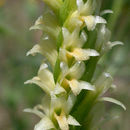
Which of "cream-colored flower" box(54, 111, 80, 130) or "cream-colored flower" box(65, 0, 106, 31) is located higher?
"cream-colored flower" box(65, 0, 106, 31)

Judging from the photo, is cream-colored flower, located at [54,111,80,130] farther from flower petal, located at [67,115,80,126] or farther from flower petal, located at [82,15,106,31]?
flower petal, located at [82,15,106,31]

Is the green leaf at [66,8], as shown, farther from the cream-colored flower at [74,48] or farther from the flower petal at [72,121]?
the flower petal at [72,121]

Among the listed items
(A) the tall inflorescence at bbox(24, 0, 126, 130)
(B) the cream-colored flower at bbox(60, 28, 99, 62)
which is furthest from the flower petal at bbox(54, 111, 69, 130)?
(B) the cream-colored flower at bbox(60, 28, 99, 62)

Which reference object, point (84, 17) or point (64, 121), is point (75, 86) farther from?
point (84, 17)

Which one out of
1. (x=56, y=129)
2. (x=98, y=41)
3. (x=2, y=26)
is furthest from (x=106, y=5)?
(x=56, y=129)

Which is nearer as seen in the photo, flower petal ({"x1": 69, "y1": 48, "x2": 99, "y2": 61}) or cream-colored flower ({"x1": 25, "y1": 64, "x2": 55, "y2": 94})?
flower petal ({"x1": 69, "y1": 48, "x2": 99, "y2": 61})

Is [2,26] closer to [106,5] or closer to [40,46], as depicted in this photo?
[106,5]

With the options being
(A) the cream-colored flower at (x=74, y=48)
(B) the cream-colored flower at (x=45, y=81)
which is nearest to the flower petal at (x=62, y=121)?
(B) the cream-colored flower at (x=45, y=81)

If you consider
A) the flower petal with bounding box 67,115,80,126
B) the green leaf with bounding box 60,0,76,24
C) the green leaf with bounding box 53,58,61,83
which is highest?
the green leaf with bounding box 60,0,76,24
